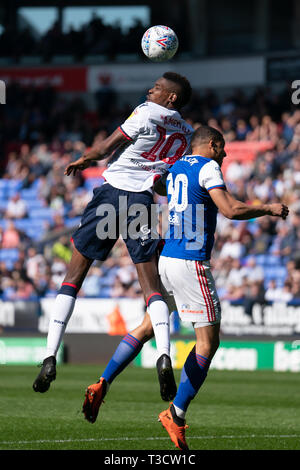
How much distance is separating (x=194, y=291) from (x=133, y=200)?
107cm

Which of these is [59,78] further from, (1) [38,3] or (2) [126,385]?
(2) [126,385]

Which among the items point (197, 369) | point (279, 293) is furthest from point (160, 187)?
point (279, 293)

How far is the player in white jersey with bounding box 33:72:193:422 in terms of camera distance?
713 cm

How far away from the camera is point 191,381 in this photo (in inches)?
258

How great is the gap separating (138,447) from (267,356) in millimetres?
9370

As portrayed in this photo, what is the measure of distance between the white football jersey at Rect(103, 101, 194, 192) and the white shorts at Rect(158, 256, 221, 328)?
0.97 metres

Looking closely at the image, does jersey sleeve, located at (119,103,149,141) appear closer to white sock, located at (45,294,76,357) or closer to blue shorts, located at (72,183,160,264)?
blue shorts, located at (72,183,160,264)

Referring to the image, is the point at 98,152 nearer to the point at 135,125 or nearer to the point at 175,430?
the point at 135,125

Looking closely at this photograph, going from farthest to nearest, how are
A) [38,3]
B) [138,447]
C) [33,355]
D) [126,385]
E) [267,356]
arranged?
[38,3] < [33,355] < [267,356] < [126,385] < [138,447]

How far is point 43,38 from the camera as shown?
1158 inches

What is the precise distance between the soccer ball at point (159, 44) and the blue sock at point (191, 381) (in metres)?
2.63

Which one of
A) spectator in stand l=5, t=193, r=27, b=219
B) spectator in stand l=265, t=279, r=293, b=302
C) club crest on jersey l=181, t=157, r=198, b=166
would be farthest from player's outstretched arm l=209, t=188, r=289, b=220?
spectator in stand l=5, t=193, r=27, b=219

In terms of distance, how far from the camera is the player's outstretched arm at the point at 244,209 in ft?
20.3

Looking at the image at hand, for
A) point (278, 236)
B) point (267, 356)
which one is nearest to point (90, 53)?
point (278, 236)
